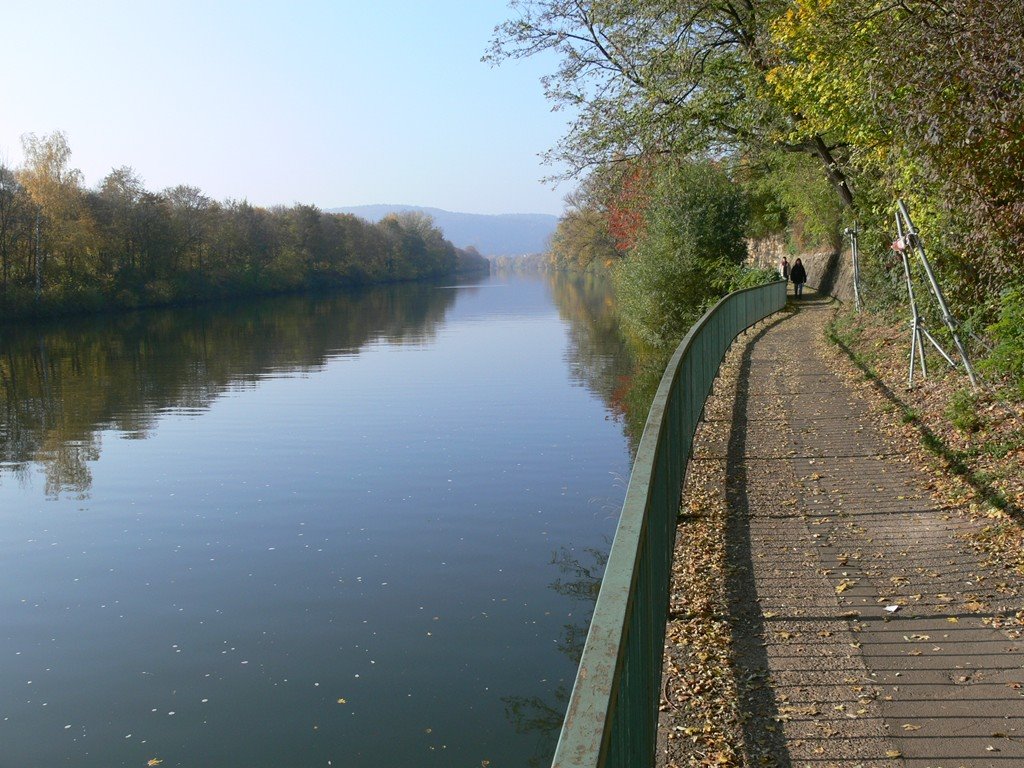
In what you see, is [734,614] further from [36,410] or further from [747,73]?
[36,410]

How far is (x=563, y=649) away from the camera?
367 inches

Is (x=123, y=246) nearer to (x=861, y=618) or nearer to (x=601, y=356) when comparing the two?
(x=601, y=356)

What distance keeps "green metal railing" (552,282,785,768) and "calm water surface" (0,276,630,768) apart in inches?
102

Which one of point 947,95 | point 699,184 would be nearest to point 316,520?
point 947,95

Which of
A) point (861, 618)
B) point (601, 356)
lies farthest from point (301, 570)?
point (601, 356)

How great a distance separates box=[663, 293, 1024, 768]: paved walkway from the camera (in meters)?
4.86

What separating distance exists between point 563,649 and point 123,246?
74459 millimetres

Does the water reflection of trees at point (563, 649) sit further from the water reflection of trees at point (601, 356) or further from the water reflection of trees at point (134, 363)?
the water reflection of trees at point (601, 356)

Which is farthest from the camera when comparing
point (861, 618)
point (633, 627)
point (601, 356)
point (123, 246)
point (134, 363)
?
point (123, 246)

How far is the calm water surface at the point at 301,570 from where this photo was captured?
8133 millimetres

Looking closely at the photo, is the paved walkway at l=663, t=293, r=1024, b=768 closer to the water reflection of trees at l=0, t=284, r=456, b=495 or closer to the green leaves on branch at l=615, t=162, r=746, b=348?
the water reflection of trees at l=0, t=284, r=456, b=495

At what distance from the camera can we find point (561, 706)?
8297 mm

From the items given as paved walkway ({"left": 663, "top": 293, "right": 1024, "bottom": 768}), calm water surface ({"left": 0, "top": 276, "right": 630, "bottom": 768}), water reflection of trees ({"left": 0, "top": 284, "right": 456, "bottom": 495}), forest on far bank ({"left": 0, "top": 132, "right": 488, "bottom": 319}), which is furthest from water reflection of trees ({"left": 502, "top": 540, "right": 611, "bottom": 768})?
forest on far bank ({"left": 0, "top": 132, "right": 488, "bottom": 319})

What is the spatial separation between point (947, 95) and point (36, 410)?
911 inches
